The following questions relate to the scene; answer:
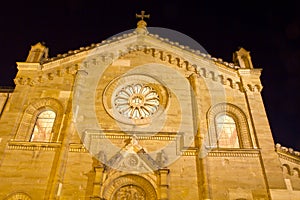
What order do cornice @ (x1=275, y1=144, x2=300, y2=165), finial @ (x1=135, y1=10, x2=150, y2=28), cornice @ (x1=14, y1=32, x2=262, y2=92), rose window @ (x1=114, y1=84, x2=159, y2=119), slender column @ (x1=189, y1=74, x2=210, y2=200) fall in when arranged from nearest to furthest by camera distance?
1. slender column @ (x1=189, y1=74, x2=210, y2=200)
2. cornice @ (x1=275, y1=144, x2=300, y2=165)
3. rose window @ (x1=114, y1=84, x2=159, y2=119)
4. cornice @ (x1=14, y1=32, x2=262, y2=92)
5. finial @ (x1=135, y1=10, x2=150, y2=28)

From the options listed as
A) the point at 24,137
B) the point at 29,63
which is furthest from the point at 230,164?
the point at 29,63

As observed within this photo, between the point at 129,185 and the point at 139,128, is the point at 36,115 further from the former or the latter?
the point at 129,185

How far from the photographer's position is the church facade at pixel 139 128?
13.5 m

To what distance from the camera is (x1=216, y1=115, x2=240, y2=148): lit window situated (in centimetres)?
1574

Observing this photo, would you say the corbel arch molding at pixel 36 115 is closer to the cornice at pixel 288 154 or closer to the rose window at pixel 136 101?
the rose window at pixel 136 101

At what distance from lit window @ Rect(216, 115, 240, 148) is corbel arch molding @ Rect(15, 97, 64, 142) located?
826 centimetres

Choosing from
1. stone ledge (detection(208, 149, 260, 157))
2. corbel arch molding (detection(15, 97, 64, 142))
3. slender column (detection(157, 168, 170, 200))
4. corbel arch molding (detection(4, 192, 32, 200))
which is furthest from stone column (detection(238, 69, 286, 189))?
corbel arch molding (detection(4, 192, 32, 200))

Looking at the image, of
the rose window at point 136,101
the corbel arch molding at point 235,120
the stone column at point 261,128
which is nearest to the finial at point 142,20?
the rose window at point 136,101

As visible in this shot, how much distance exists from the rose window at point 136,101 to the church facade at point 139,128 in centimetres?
6

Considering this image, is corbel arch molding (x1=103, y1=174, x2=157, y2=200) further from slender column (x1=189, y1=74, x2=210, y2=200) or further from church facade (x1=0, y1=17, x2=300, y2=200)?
slender column (x1=189, y1=74, x2=210, y2=200)

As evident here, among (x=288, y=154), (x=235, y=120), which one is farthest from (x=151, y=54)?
(x=288, y=154)

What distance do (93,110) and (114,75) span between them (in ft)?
9.05

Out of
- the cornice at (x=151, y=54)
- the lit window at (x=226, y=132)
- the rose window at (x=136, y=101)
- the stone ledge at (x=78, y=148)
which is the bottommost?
the stone ledge at (x=78, y=148)

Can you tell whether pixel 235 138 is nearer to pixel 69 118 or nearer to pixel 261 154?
pixel 261 154
